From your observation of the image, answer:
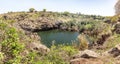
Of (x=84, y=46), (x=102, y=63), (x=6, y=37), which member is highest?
(x=6, y=37)

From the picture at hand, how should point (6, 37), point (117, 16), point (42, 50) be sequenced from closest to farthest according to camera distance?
point (6, 37)
point (42, 50)
point (117, 16)

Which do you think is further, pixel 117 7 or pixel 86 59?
pixel 117 7

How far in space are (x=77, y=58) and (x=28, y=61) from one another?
1203cm

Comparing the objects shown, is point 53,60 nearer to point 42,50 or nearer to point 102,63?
point 42,50

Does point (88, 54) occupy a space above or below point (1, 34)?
below

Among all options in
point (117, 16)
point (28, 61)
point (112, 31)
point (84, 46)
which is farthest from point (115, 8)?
point (28, 61)

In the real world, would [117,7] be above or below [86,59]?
above

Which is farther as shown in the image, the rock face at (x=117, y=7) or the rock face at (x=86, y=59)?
the rock face at (x=117, y=7)

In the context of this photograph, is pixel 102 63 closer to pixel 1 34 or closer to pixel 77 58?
pixel 77 58

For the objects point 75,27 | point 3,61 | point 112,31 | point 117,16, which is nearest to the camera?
point 3,61

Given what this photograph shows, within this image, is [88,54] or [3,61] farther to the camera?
[88,54]

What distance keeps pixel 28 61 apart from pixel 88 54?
12.7 metres

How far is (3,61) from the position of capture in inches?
853

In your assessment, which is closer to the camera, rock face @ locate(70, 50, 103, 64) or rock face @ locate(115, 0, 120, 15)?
rock face @ locate(70, 50, 103, 64)
